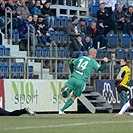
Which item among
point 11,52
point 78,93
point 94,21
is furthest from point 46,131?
point 94,21

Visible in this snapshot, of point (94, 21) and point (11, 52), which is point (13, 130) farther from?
point (94, 21)

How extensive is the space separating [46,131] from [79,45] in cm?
1258

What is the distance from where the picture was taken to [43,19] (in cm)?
2469

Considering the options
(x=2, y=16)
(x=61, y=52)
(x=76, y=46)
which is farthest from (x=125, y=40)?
(x=2, y=16)

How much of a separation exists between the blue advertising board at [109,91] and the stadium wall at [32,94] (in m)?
1.39

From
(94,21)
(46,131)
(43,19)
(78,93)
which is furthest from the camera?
(94,21)

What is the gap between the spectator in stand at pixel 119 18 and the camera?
27375mm

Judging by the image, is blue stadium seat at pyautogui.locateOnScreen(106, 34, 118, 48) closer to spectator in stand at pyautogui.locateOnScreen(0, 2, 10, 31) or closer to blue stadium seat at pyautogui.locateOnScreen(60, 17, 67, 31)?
blue stadium seat at pyautogui.locateOnScreen(60, 17, 67, 31)

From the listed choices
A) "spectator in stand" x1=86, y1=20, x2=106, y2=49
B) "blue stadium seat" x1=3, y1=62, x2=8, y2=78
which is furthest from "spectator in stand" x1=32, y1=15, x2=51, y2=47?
"blue stadium seat" x1=3, y1=62, x2=8, y2=78

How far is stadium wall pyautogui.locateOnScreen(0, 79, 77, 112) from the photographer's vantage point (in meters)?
20.2

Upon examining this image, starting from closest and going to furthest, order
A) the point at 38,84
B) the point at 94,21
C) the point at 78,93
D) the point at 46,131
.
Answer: the point at 46,131 < the point at 78,93 < the point at 38,84 < the point at 94,21

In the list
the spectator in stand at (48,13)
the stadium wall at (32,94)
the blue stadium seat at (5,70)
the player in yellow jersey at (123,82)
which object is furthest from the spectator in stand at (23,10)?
the player in yellow jersey at (123,82)

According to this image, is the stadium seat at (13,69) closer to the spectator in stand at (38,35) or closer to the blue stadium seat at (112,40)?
the spectator in stand at (38,35)

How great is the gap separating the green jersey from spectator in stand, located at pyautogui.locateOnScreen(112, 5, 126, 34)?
404 inches
